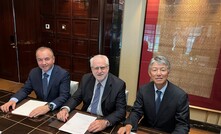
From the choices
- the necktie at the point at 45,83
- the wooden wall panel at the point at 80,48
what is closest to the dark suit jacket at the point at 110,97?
the necktie at the point at 45,83

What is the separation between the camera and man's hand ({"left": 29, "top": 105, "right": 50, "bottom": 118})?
1.28 metres

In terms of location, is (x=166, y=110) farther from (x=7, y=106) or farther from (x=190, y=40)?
(x=190, y=40)

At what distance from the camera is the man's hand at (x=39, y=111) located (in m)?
1.28

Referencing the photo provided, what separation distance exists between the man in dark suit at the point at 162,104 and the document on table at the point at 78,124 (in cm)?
29

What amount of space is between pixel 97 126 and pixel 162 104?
0.56 meters

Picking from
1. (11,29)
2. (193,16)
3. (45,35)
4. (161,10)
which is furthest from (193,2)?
(11,29)

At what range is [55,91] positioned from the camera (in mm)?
1741

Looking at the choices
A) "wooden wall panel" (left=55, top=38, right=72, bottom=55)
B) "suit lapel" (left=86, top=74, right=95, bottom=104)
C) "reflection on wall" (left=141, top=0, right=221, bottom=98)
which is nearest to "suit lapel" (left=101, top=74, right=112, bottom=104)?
"suit lapel" (left=86, top=74, right=95, bottom=104)

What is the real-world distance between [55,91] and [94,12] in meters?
1.86

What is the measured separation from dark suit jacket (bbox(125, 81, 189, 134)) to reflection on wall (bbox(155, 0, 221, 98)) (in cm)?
120

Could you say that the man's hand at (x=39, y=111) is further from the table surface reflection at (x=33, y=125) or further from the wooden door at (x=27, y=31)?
the wooden door at (x=27, y=31)

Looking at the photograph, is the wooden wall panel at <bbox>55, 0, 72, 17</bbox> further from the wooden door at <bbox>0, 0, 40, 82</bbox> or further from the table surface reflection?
the table surface reflection

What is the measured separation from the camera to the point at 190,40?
2346 millimetres

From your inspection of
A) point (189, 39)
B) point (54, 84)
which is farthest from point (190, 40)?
point (54, 84)
